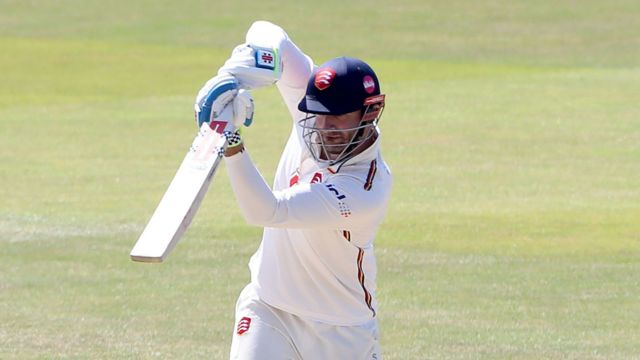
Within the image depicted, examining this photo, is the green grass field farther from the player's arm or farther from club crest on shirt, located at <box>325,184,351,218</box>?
club crest on shirt, located at <box>325,184,351,218</box>

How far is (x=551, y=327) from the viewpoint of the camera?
10227 mm

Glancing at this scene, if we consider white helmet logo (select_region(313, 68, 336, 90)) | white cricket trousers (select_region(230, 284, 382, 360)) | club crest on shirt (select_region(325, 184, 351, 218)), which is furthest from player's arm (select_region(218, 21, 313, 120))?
white cricket trousers (select_region(230, 284, 382, 360))

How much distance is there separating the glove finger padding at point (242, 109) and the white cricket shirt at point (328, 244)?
0.36 m

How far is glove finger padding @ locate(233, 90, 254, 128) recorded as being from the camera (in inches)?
209

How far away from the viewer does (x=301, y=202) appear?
18.0 ft

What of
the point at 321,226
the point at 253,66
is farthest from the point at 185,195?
the point at 253,66

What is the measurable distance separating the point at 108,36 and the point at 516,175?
21.0 metres

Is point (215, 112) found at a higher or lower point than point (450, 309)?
higher

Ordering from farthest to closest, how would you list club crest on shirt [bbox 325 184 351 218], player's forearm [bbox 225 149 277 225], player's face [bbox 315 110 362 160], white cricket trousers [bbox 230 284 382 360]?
1. white cricket trousers [bbox 230 284 382 360]
2. player's face [bbox 315 110 362 160]
3. club crest on shirt [bbox 325 184 351 218]
4. player's forearm [bbox 225 149 277 225]

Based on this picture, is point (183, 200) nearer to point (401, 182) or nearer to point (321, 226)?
point (321, 226)

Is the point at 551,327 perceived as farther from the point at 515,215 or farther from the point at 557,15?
the point at 557,15

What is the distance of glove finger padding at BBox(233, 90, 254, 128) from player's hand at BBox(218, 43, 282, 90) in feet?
0.66

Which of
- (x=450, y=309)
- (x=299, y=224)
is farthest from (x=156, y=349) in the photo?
(x=299, y=224)

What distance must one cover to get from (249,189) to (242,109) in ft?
0.97
